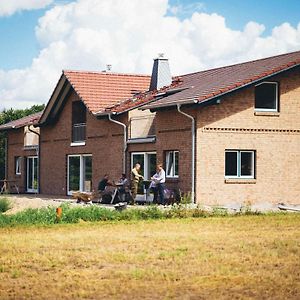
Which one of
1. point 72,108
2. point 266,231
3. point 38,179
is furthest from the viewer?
point 38,179

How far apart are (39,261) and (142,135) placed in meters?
19.6

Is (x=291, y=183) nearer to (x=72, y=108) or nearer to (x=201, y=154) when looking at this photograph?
(x=201, y=154)

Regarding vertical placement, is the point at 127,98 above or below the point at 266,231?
above

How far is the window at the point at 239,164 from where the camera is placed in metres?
30.2

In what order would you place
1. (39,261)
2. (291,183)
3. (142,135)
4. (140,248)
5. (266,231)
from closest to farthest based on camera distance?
(39,261)
(140,248)
(266,231)
(291,183)
(142,135)

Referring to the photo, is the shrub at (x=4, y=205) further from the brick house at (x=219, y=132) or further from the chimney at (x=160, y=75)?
the chimney at (x=160, y=75)

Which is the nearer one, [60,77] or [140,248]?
[140,248]

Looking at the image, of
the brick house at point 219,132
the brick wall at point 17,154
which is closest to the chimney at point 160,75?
the brick house at point 219,132

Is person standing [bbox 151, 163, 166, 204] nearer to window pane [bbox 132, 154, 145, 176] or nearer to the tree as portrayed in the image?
window pane [bbox 132, 154, 145, 176]

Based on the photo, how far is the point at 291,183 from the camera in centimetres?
3100

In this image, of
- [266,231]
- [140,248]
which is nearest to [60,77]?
[266,231]

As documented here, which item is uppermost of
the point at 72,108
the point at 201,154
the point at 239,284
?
the point at 72,108

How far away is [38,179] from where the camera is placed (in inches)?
1687

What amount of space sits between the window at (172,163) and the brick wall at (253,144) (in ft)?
5.68
